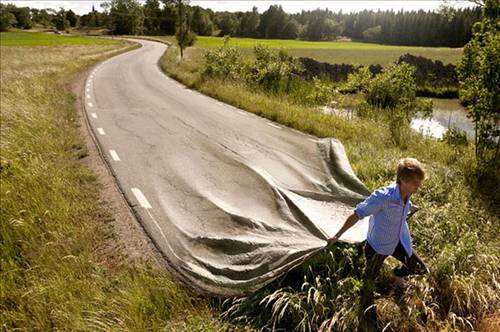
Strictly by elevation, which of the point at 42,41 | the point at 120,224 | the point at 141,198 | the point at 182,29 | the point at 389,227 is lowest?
the point at 120,224

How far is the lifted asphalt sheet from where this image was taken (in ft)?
14.5

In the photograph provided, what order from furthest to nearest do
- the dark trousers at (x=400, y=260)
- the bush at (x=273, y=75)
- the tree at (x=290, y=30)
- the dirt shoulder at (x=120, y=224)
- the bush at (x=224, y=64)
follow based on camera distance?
the tree at (x=290, y=30) → the bush at (x=224, y=64) → the bush at (x=273, y=75) → the dirt shoulder at (x=120, y=224) → the dark trousers at (x=400, y=260)

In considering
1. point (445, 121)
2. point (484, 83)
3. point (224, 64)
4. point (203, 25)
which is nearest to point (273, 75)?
point (224, 64)

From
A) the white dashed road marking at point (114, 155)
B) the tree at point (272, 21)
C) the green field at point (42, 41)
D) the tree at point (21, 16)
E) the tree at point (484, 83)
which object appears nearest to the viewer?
the tree at point (484, 83)

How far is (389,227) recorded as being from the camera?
4.07m

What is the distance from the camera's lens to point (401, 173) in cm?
375

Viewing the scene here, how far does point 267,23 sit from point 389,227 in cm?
11686

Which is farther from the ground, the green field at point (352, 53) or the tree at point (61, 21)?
the tree at point (61, 21)

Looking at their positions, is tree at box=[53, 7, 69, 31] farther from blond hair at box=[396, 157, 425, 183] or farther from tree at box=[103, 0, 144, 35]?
blond hair at box=[396, 157, 425, 183]

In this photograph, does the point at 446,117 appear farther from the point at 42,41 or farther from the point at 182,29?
the point at 42,41

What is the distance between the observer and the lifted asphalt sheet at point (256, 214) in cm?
443

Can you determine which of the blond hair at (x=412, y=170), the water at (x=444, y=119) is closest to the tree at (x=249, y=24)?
the water at (x=444, y=119)

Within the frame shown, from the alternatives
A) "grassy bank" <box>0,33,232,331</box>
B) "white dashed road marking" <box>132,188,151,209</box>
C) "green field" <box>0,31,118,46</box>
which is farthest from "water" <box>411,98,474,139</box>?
"green field" <box>0,31,118,46</box>

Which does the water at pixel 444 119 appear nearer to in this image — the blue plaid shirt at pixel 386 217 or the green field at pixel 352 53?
the blue plaid shirt at pixel 386 217
